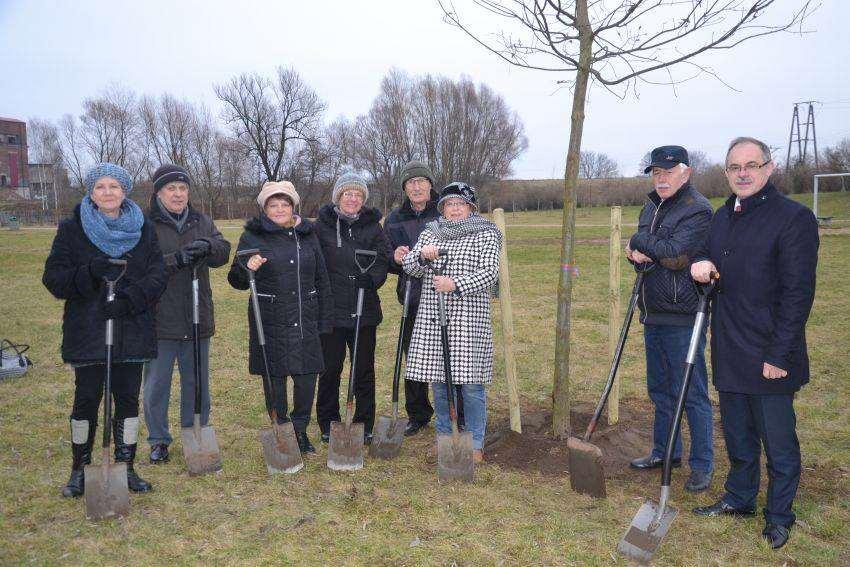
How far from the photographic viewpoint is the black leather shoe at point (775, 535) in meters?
3.42

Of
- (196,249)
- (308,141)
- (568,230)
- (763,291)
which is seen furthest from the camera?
(308,141)

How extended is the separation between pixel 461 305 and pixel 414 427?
1511mm

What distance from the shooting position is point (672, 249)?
3.94 m

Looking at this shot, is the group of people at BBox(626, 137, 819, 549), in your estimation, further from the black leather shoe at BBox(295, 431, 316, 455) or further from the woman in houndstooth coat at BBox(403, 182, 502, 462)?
the black leather shoe at BBox(295, 431, 316, 455)

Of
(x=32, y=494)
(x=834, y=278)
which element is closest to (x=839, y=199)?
(x=834, y=278)

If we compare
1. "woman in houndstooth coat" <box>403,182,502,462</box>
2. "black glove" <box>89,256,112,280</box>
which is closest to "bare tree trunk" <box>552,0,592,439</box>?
"woman in houndstooth coat" <box>403,182,502,462</box>

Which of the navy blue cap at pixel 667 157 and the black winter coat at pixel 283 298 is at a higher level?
the navy blue cap at pixel 667 157

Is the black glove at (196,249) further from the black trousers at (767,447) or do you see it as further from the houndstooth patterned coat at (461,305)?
the black trousers at (767,447)

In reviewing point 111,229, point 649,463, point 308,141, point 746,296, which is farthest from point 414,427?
point 308,141

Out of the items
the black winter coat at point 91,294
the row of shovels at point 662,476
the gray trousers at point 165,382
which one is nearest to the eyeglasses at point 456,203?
the row of shovels at point 662,476

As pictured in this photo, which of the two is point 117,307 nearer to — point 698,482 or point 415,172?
point 415,172

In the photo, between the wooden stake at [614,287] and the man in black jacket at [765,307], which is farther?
the wooden stake at [614,287]

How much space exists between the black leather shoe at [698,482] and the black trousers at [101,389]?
3.84 metres

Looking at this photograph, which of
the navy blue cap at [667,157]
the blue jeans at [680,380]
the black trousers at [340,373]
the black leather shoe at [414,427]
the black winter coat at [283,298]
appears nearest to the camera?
the navy blue cap at [667,157]
